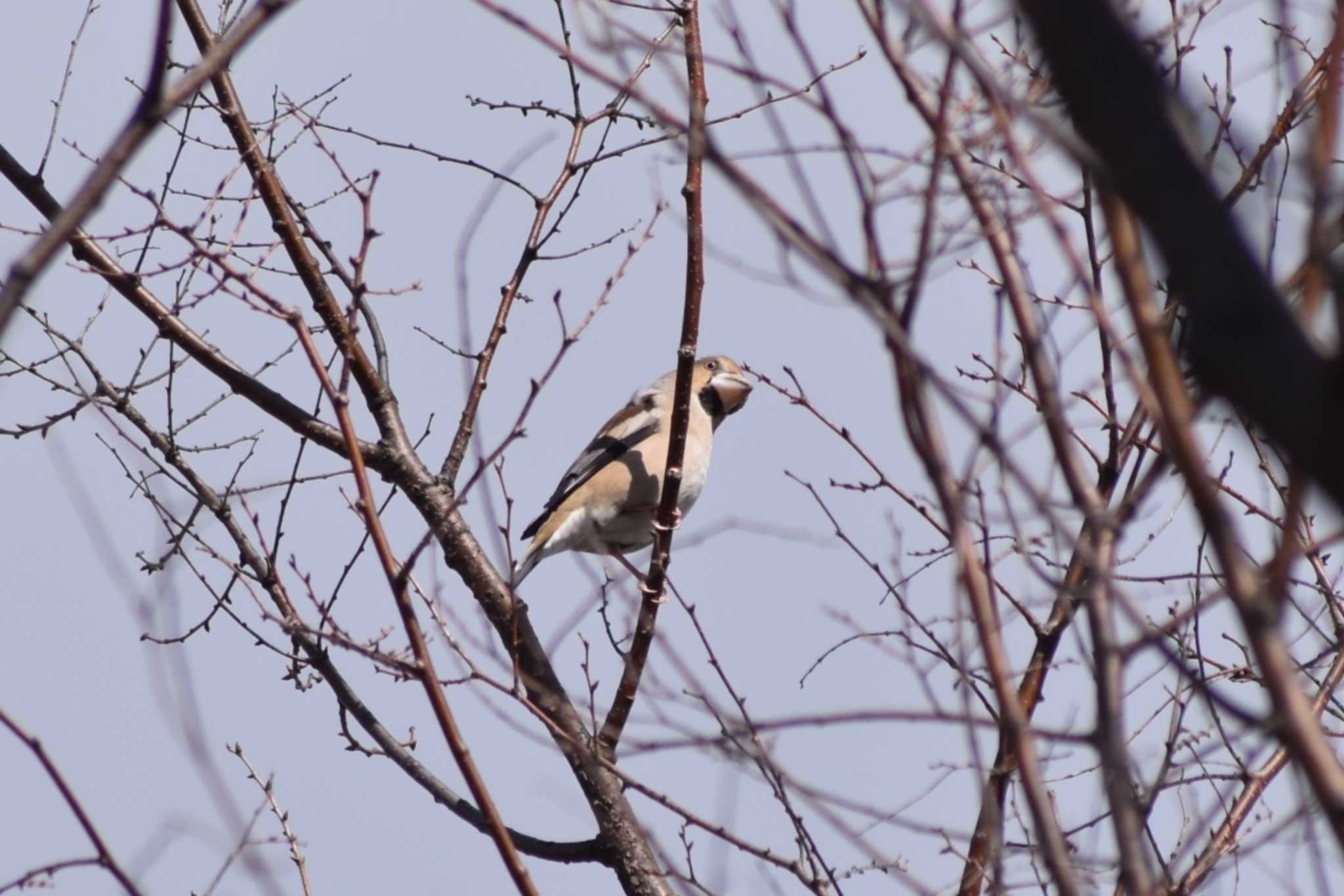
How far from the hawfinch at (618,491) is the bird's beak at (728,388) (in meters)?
0.25

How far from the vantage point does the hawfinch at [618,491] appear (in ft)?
24.0

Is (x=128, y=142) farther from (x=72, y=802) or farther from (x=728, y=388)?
(x=728, y=388)

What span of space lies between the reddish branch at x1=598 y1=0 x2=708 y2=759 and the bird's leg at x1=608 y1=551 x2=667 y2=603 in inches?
0.5

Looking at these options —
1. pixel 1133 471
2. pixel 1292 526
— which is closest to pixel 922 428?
pixel 1292 526

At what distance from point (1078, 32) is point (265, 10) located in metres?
1.03

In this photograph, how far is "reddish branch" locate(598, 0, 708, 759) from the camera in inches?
181

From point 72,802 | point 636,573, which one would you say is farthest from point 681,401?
point 72,802

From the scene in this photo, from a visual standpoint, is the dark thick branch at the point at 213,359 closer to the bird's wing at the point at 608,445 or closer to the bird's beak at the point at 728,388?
the bird's wing at the point at 608,445

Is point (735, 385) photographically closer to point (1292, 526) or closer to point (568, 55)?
point (568, 55)

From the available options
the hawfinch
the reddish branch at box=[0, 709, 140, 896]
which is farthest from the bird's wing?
the reddish branch at box=[0, 709, 140, 896]

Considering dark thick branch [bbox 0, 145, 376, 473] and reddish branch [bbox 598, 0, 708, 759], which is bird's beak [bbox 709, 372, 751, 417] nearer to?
reddish branch [bbox 598, 0, 708, 759]

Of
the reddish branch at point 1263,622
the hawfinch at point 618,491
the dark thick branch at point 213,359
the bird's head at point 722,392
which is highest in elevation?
the bird's head at point 722,392

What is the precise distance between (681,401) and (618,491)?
8.11 feet

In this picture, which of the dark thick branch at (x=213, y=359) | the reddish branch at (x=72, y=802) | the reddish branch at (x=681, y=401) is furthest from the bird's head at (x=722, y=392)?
the reddish branch at (x=72, y=802)
